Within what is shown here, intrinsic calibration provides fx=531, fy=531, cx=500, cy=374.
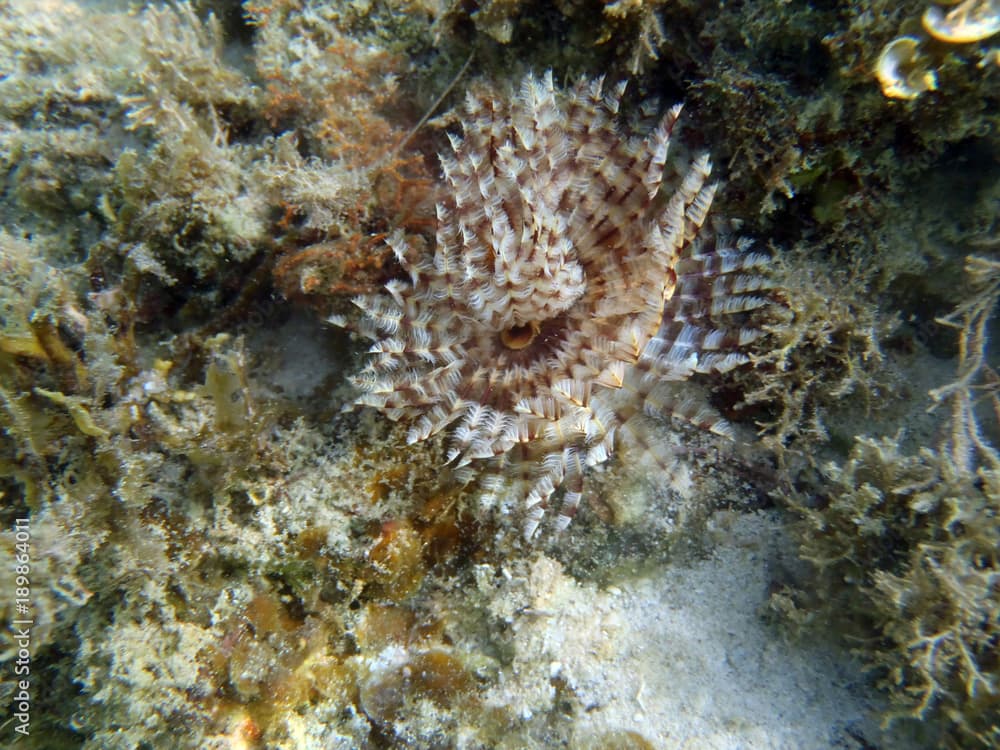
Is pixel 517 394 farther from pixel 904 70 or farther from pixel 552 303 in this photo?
pixel 904 70

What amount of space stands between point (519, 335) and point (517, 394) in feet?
1.43

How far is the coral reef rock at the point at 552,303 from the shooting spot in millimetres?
3035

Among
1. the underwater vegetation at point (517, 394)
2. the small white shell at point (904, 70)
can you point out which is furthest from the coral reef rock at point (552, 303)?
the small white shell at point (904, 70)

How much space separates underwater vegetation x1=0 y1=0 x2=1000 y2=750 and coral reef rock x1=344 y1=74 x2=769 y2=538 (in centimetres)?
2

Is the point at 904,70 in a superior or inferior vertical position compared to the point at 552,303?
superior

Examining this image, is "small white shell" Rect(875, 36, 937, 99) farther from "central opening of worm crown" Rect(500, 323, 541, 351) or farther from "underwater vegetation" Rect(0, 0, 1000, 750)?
"central opening of worm crown" Rect(500, 323, 541, 351)

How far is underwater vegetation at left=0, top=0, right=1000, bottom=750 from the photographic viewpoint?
2.85 metres

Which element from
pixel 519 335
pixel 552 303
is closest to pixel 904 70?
pixel 552 303

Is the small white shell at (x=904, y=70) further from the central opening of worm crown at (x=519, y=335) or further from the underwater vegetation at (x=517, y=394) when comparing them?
the central opening of worm crown at (x=519, y=335)

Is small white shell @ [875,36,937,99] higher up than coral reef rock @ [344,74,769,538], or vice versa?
small white shell @ [875,36,937,99]

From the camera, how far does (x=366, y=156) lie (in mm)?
3471

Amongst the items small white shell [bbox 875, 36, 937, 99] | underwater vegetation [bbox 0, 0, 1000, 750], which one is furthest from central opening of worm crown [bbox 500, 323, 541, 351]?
small white shell [bbox 875, 36, 937, 99]

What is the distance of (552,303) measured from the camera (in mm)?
3184

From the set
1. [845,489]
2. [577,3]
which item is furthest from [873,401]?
[577,3]
